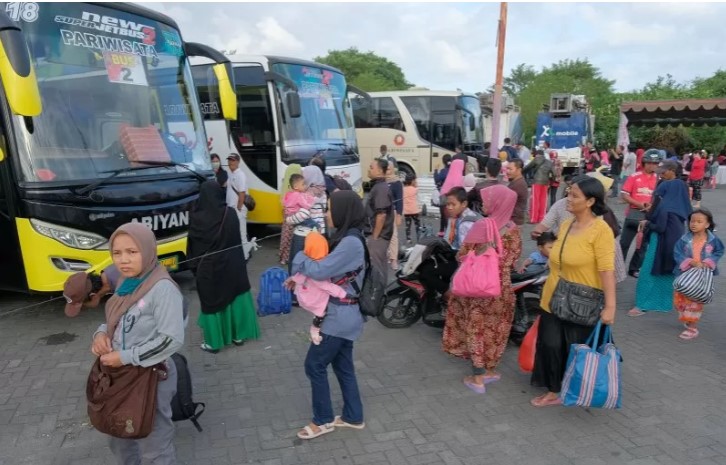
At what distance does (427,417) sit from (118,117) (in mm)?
4080

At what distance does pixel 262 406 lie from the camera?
12.0 ft

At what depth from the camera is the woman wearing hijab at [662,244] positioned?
17.8ft

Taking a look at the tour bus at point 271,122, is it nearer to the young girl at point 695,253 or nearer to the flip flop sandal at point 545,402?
the young girl at point 695,253

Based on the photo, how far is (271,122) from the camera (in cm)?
853

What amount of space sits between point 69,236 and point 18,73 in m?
1.43

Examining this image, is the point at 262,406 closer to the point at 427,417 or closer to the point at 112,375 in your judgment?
the point at 427,417

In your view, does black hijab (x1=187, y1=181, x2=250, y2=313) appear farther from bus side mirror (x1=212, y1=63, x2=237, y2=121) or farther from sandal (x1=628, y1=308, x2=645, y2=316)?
sandal (x1=628, y1=308, x2=645, y2=316)

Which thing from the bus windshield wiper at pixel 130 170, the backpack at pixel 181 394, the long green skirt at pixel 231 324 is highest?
the bus windshield wiper at pixel 130 170

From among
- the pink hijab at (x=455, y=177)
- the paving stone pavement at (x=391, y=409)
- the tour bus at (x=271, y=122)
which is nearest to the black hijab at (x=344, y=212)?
the paving stone pavement at (x=391, y=409)

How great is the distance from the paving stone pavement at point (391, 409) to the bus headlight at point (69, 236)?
0.92 metres

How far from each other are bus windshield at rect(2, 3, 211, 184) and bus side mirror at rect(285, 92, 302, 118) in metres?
2.55

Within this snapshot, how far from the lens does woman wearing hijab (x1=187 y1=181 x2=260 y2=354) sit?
429 centimetres

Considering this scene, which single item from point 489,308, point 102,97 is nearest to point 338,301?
point 489,308

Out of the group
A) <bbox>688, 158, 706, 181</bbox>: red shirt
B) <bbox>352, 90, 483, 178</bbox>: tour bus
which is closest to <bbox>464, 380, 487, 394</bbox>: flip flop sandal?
<bbox>352, 90, 483, 178</bbox>: tour bus
